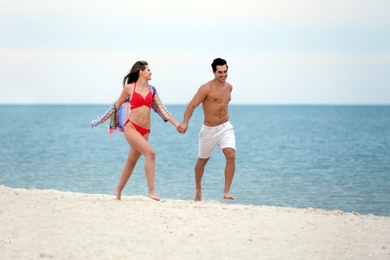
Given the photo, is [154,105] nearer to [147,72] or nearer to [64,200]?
[147,72]

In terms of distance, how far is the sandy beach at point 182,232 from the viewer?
812 centimetres

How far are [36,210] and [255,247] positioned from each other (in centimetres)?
377

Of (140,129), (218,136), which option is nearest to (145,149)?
(140,129)

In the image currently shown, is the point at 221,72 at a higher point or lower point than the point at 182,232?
higher

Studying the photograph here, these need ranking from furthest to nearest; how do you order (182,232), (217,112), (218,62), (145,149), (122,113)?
1. (217,112)
2. (218,62)
3. (122,113)
4. (145,149)
5. (182,232)

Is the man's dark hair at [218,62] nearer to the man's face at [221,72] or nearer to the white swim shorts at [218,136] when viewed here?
the man's face at [221,72]

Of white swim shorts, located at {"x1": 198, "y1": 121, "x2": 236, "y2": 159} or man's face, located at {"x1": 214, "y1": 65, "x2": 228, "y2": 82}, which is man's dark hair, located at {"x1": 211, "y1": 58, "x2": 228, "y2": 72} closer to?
man's face, located at {"x1": 214, "y1": 65, "x2": 228, "y2": 82}

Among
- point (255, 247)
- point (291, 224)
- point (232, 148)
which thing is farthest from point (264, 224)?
point (232, 148)

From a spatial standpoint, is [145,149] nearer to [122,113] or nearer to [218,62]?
[122,113]

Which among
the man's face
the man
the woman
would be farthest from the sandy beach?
the man's face

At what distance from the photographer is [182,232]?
28.9 feet

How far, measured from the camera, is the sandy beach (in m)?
8.12

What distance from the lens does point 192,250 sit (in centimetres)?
816

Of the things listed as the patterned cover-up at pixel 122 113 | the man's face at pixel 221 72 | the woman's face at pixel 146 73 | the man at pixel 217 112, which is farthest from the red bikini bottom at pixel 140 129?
the man's face at pixel 221 72
